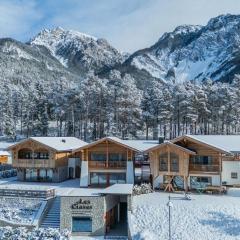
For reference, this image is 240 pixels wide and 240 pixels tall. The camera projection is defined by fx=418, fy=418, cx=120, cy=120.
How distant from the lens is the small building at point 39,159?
146 feet

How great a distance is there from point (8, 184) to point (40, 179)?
4.08 metres

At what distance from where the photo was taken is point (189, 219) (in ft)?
100

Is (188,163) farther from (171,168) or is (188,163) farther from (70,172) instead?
(70,172)

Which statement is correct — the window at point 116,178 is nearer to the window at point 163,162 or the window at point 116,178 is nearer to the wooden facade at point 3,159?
the window at point 163,162

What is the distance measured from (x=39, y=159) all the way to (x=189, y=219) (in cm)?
1997

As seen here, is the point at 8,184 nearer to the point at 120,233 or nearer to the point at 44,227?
the point at 44,227

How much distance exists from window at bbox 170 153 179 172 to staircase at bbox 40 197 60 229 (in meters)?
10.9

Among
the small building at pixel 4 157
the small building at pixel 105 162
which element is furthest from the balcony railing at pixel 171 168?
the small building at pixel 4 157

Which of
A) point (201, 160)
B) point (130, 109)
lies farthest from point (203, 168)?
point (130, 109)

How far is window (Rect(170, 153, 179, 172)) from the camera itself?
38.7 meters

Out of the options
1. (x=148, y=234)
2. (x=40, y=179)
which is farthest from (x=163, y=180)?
(x=40, y=179)

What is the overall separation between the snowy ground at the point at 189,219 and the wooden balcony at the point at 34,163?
13.5m

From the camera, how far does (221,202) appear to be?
33125 mm

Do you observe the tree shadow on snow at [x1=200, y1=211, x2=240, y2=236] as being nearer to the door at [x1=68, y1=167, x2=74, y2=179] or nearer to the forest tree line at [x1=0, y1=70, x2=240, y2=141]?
the door at [x1=68, y1=167, x2=74, y2=179]
